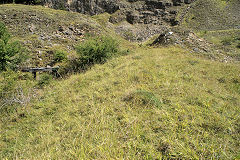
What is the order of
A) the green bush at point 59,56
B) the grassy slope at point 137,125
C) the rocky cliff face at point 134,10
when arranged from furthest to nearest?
the rocky cliff face at point 134,10 < the green bush at point 59,56 < the grassy slope at point 137,125

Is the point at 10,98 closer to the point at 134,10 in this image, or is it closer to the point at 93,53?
the point at 93,53

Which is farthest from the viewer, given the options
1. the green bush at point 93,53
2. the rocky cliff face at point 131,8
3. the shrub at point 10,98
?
the rocky cliff face at point 131,8

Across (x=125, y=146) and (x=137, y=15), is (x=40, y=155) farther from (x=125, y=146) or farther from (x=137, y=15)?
(x=137, y=15)

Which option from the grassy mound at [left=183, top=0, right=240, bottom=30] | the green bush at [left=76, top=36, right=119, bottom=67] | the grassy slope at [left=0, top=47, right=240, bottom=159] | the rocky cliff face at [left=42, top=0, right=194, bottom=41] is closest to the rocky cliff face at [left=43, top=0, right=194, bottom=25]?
the rocky cliff face at [left=42, top=0, right=194, bottom=41]

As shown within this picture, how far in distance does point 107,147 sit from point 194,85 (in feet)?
12.0

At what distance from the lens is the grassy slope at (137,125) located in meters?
1.76

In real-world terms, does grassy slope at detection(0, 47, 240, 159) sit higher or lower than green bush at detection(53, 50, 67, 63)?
higher

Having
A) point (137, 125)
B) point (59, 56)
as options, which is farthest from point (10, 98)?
point (59, 56)

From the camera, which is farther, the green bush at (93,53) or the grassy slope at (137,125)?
the green bush at (93,53)

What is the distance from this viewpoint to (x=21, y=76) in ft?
24.8

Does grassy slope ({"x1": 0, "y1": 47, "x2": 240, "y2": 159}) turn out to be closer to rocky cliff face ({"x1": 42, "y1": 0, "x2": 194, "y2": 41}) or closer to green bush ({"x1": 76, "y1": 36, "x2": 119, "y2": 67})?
green bush ({"x1": 76, "y1": 36, "x2": 119, "y2": 67})

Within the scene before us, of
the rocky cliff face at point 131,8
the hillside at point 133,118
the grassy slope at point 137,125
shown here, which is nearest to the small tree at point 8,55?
the hillside at point 133,118

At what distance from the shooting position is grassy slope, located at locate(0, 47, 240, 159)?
→ 176cm

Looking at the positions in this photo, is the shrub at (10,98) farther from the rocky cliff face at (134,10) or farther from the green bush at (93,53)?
the rocky cliff face at (134,10)
